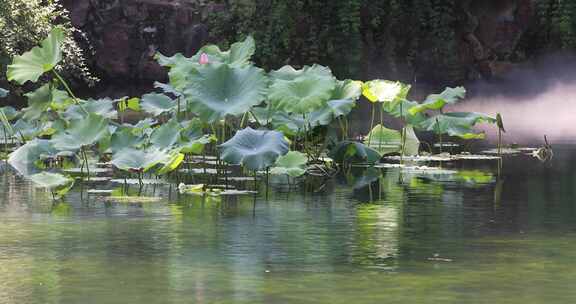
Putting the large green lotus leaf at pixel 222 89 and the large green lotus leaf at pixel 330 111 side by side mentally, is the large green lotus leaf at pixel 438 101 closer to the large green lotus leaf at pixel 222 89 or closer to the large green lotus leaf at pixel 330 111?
the large green lotus leaf at pixel 330 111

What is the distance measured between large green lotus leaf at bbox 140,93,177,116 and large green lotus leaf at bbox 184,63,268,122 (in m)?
2.03

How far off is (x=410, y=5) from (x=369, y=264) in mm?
17968

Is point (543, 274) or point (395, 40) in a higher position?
point (395, 40)

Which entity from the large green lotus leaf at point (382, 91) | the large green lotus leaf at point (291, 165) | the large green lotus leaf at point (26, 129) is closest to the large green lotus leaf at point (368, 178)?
the large green lotus leaf at point (291, 165)

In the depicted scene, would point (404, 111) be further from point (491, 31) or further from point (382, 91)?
point (491, 31)

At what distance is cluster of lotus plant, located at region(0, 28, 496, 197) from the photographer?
9.59 m

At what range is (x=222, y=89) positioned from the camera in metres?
10.2

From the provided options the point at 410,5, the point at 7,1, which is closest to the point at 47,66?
the point at 7,1

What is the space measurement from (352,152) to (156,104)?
2024 millimetres

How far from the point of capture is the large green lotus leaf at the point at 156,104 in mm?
12227

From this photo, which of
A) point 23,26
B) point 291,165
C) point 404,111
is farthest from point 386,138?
point 23,26

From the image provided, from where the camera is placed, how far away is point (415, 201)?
923 centimetres

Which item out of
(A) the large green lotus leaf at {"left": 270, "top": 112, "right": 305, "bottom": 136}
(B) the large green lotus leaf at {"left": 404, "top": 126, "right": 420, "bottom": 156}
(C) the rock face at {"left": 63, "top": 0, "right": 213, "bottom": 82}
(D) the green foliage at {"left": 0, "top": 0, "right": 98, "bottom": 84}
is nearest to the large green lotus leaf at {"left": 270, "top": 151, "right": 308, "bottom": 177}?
(A) the large green lotus leaf at {"left": 270, "top": 112, "right": 305, "bottom": 136}

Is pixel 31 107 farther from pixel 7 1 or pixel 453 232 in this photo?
pixel 7 1
